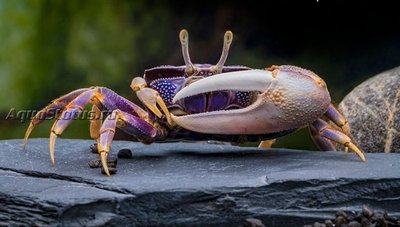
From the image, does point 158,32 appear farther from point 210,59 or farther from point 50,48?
point 50,48

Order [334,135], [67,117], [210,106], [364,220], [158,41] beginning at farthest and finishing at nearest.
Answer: [158,41]
[334,135]
[210,106]
[67,117]
[364,220]

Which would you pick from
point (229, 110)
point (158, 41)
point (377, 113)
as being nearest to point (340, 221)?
point (229, 110)

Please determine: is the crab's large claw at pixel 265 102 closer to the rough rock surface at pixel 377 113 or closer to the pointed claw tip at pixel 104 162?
the pointed claw tip at pixel 104 162

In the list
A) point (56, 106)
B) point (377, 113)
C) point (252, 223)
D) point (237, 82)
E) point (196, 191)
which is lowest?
point (252, 223)

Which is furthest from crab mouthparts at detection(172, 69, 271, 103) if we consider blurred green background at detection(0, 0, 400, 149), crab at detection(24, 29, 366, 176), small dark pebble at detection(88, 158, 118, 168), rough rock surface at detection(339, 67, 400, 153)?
blurred green background at detection(0, 0, 400, 149)

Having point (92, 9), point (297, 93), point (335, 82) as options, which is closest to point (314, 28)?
point (335, 82)

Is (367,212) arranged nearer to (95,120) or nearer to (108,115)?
(108,115)
